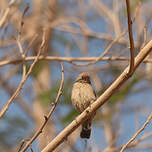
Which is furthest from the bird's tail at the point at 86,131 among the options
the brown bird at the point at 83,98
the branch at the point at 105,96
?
the branch at the point at 105,96

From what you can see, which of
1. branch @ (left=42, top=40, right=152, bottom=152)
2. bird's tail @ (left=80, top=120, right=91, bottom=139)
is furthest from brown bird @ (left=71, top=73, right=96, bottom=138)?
branch @ (left=42, top=40, right=152, bottom=152)

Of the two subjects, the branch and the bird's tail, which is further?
the bird's tail

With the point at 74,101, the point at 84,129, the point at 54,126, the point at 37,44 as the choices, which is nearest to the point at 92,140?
the point at 84,129

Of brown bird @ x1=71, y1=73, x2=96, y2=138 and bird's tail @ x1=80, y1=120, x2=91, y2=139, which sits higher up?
brown bird @ x1=71, y1=73, x2=96, y2=138

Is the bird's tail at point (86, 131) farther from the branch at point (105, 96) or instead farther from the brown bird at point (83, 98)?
the branch at point (105, 96)

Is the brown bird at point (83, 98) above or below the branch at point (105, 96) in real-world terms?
below

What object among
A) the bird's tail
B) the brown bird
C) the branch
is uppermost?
the branch

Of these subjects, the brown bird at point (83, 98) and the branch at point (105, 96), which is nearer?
the branch at point (105, 96)

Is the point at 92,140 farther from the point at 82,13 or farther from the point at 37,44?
the point at 37,44

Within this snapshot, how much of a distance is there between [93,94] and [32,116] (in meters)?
4.34

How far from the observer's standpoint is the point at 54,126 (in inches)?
291

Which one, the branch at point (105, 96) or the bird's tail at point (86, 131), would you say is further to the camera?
the bird's tail at point (86, 131)

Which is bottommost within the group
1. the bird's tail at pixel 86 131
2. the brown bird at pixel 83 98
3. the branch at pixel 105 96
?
the bird's tail at pixel 86 131

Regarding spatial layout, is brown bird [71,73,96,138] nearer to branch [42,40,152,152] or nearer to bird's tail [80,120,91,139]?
bird's tail [80,120,91,139]
